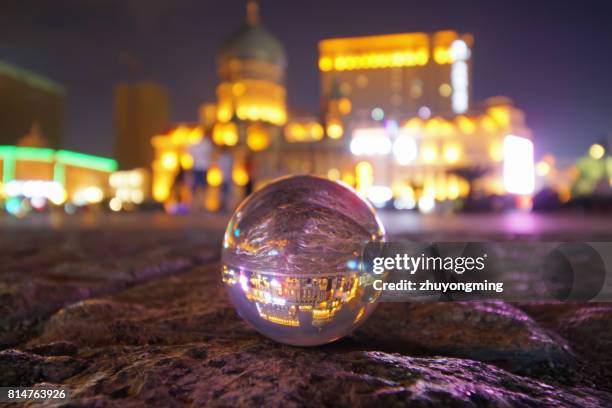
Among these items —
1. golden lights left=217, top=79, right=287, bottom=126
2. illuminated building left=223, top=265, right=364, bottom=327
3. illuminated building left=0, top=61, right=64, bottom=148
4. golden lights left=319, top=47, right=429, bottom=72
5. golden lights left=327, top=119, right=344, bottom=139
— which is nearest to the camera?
illuminated building left=223, top=265, right=364, bottom=327

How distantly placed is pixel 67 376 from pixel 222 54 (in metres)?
39.2

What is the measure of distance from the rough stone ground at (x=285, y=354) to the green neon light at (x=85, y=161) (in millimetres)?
56683

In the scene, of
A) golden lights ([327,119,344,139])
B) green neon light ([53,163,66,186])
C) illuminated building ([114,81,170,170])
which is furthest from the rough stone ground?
illuminated building ([114,81,170,170])

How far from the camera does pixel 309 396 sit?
54 centimetres

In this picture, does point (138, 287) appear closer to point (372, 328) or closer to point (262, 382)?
point (372, 328)

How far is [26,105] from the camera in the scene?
67.2 metres

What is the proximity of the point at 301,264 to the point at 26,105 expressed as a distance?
264ft

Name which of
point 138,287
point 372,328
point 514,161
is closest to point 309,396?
point 372,328

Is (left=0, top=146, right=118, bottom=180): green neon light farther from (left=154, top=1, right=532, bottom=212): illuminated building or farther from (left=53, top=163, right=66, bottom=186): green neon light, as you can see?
(left=154, top=1, right=532, bottom=212): illuminated building

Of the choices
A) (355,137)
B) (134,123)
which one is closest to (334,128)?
(355,137)

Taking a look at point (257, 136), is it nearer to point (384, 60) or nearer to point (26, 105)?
point (384, 60)

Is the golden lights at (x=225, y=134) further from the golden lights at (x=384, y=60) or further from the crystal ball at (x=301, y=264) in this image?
the crystal ball at (x=301, y=264)

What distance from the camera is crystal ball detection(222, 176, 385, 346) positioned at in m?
0.71

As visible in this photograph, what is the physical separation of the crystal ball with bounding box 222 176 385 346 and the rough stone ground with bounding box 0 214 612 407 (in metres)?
0.05
